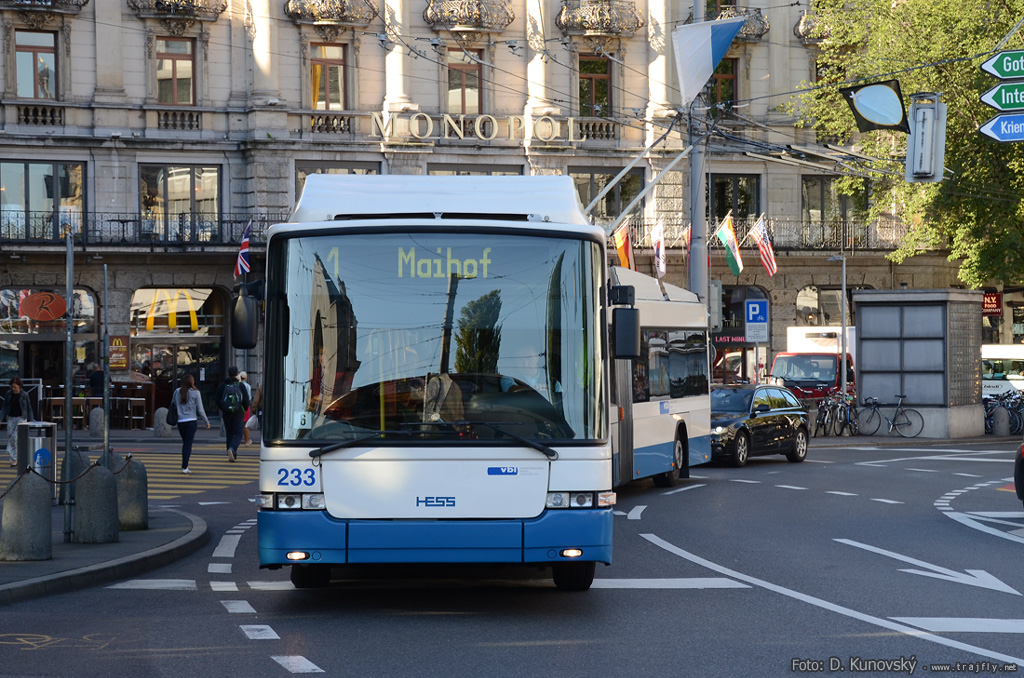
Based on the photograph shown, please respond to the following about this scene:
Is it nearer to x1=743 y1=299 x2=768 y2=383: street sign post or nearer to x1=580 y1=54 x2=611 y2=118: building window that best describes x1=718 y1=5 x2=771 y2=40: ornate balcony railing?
x1=580 y1=54 x2=611 y2=118: building window

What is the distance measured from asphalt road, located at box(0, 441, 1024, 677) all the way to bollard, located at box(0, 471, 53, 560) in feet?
3.18

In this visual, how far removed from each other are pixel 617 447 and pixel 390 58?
26442 millimetres

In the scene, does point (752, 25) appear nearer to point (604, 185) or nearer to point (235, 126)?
point (604, 185)

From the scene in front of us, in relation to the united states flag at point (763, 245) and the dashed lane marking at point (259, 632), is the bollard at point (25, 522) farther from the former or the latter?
the united states flag at point (763, 245)

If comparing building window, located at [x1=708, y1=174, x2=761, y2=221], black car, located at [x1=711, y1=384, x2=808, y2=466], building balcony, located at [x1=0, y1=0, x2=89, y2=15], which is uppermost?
building balcony, located at [x1=0, y1=0, x2=89, y2=15]

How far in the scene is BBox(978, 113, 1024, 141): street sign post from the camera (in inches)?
626

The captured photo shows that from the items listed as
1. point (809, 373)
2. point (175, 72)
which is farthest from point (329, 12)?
point (809, 373)

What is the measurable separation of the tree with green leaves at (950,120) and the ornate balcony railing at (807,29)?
2.31 m

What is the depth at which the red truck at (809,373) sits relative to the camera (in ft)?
127

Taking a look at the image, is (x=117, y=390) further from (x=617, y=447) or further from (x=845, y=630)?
(x=845, y=630)

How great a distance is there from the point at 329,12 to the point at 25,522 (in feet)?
103

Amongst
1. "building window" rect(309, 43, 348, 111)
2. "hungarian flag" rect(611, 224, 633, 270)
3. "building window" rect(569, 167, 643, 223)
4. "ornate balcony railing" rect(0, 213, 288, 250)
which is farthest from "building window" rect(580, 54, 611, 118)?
"ornate balcony railing" rect(0, 213, 288, 250)

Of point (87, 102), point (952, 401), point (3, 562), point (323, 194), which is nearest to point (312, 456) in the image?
point (323, 194)

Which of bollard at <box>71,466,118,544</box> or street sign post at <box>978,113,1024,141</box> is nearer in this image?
bollard at <box>71,466,118,544</box>
